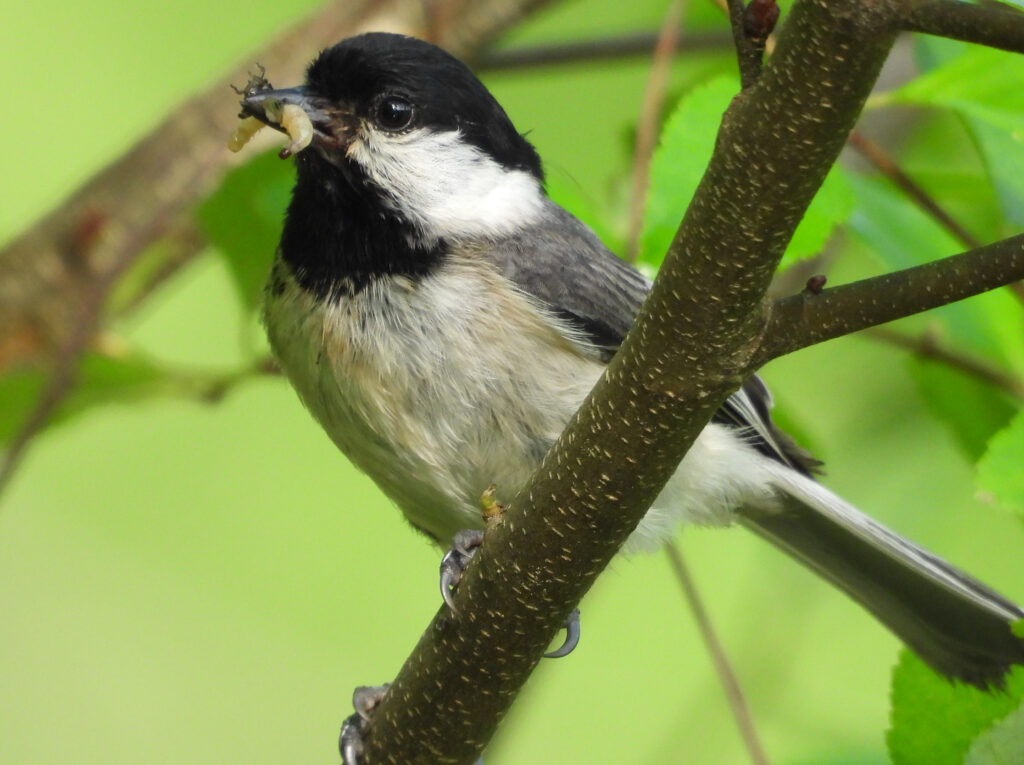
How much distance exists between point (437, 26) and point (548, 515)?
163cm

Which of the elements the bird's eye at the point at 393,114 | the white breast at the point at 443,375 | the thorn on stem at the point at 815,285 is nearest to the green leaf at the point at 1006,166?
the thorn on stem at the point at 815,285

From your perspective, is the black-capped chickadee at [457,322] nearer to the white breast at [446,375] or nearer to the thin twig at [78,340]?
the white breast at [446,375]

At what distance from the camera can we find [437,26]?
8.68 ft

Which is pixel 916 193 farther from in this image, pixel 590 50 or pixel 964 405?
pixel 590 50

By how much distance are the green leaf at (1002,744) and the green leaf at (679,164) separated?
2.20 ft

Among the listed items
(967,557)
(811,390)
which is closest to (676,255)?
(811,390)

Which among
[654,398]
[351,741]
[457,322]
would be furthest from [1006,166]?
[351,741]

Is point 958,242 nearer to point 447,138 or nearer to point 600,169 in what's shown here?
point 447,138

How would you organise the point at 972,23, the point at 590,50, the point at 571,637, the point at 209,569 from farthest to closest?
the point at 209,569 < the point at 590,50 < the point at 571,637 < the point at 972,23

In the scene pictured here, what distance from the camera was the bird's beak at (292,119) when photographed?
1810 millimetres

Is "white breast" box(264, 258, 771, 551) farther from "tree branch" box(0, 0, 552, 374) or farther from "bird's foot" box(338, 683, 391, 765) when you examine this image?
"tree branch" box(0, 0, 552, 374)

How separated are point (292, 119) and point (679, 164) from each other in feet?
2.02

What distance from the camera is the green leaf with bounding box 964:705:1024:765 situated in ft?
3.77

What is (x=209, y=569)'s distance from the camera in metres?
4.35
